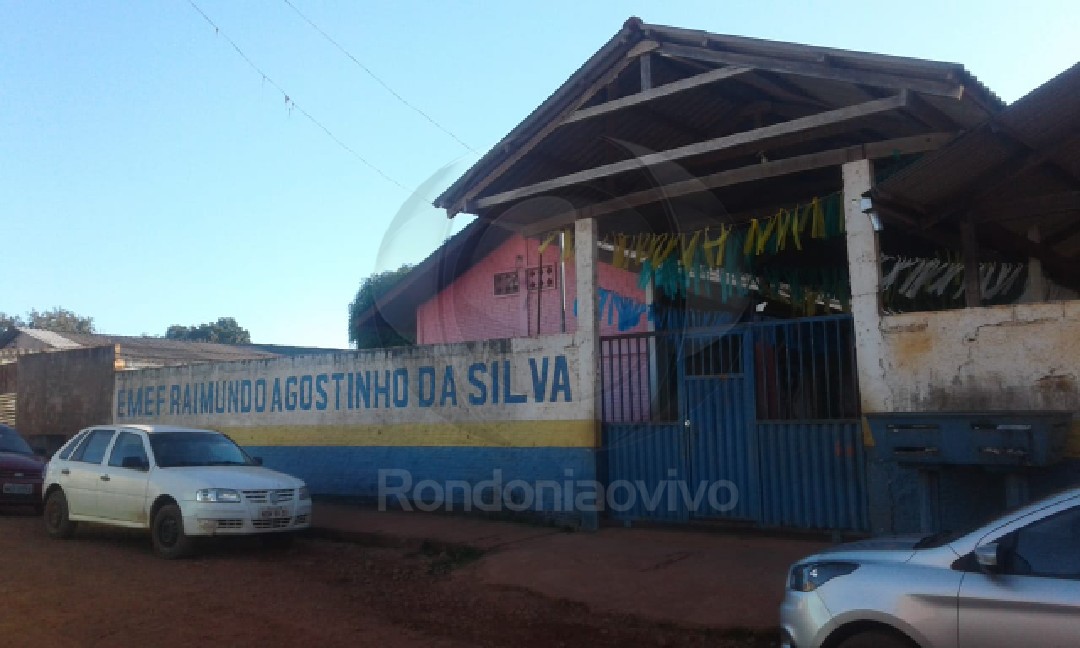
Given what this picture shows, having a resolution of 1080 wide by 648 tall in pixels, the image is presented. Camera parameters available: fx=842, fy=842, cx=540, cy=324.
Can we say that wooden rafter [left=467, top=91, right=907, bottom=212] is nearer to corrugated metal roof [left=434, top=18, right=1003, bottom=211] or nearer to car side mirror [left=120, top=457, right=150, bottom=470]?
corrugated metal roof [left=434, top=18, right=1003, bottom=211]

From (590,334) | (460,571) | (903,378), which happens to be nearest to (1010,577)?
(903,378)

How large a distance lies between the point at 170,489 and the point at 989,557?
27.5ft

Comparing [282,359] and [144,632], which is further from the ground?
[282,359]

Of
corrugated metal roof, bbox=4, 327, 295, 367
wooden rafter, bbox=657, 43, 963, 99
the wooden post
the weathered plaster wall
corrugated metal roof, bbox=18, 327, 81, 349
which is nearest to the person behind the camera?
the weathered plaster wall

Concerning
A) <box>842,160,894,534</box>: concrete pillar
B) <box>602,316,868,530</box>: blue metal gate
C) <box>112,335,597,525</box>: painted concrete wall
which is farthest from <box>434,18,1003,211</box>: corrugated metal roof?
<box>112,335,597,525</box>: painted concrete wall

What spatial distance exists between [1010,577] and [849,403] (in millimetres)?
5016

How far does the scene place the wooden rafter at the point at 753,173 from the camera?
26.8 ft

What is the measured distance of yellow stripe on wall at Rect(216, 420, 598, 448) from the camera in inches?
407

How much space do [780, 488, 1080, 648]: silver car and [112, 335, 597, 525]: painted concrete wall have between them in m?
5.72

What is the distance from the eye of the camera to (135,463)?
1004cm

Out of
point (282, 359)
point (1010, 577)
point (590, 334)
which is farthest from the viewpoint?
point (282, 359)

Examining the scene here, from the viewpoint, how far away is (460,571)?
341 inches

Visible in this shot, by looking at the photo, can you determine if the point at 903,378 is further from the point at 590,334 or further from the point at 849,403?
the point at 590,334

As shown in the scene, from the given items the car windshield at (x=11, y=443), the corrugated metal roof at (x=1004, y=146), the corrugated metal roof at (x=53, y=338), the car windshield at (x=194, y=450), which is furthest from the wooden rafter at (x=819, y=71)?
the corrugated metal roof at (x=53, y=338)
